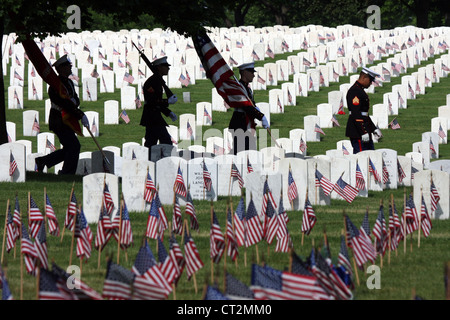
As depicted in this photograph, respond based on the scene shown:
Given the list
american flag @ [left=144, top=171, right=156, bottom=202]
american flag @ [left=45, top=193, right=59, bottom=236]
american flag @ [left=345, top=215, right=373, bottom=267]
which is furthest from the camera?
american flag @ [left=144, top=171, right=156, bottom=202]

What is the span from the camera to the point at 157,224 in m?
10.5

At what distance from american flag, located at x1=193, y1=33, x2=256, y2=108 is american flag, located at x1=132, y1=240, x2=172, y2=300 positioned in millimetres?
8343

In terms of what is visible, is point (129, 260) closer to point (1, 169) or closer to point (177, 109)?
point (1, 169)

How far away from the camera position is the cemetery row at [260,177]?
1265 cm

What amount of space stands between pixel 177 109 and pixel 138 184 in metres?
14.3

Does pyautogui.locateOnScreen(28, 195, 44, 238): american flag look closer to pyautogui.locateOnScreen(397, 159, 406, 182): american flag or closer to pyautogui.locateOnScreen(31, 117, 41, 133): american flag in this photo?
pyautogui.locateOnScreen(397, 159, 406, 182): american flag

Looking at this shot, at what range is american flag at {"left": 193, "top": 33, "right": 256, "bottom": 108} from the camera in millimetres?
16219

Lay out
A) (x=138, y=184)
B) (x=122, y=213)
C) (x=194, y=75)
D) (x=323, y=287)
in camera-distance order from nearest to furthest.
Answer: (x=323, y=287)
(x=122, y=213)
(x=138, y=184)
(x=194, y=75)

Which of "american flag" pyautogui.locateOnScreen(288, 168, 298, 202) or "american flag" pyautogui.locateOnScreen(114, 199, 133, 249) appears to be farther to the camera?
"american flag" pyautogui.locateOnScreen(288, 168, 298, 202)

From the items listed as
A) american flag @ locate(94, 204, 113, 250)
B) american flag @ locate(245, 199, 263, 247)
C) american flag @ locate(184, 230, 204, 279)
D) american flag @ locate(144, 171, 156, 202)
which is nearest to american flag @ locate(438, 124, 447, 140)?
american flag @ locate(144, 171, 156, 202)

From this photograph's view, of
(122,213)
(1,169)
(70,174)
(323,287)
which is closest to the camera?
(323,287)
